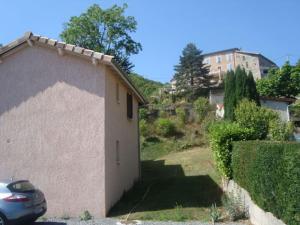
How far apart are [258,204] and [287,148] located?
3009 millimetres

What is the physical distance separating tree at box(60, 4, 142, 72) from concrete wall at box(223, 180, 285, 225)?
1167 inches

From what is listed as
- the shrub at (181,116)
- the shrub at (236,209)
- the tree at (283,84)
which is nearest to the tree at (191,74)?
the tree at (283,84)

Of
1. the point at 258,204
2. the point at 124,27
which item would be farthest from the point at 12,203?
the point at 124,27

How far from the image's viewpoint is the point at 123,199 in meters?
15.3

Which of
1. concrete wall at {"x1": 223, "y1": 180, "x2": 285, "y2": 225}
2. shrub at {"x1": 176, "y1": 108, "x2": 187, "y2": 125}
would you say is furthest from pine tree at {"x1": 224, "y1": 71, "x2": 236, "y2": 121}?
concrete wall at {"x1": 223, "y1": 180, "x2": 285, "y2": 225}

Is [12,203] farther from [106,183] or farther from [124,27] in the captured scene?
[124,27]

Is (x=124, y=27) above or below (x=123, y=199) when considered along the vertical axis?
above

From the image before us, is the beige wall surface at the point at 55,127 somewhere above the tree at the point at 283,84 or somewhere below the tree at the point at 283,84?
below

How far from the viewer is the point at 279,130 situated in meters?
17.7

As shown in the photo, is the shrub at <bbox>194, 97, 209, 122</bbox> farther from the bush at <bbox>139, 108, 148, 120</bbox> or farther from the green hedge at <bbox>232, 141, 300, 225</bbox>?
the green hedge at <bbox>232, 141, 300, 225</bbox>

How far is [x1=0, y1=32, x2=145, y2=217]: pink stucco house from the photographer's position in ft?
42.2

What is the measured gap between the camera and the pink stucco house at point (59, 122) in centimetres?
1286

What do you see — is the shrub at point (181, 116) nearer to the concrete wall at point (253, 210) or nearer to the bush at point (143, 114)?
the bush at point (143, 114)

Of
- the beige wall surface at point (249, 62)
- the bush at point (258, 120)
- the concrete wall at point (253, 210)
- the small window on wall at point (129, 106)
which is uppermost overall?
the beige wall surface at point (249, 62)
